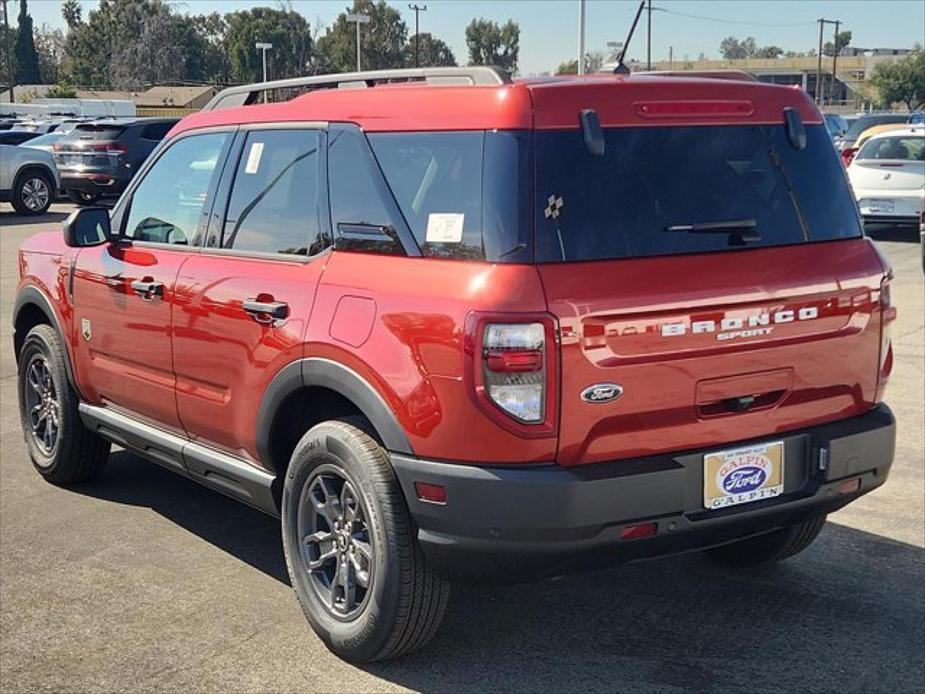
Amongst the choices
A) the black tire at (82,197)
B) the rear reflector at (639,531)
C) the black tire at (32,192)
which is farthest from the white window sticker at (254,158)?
the black tire at (82,197)

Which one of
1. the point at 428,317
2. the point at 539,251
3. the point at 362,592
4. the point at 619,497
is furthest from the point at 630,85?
the point at 362,592

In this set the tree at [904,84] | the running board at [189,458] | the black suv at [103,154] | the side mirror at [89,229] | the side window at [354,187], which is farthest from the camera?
A: the tree at [904,84]

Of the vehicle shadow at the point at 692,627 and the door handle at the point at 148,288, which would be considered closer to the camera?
the vehicle shadow at the point at 692,627

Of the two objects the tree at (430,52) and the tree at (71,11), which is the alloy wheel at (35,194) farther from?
the tree at (71,11)

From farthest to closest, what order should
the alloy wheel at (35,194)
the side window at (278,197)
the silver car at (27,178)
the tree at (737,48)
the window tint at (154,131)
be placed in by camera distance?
1. the tree at (737,48)
2. the window tint at (154,131)
3. the alloy wheel at (35,194)
4. the silver car at (27,178)
5. the side window at (278,197)

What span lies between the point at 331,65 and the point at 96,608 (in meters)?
85.3

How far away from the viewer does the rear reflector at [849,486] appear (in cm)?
369

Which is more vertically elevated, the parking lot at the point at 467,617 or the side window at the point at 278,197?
the side window at the point at 278,197

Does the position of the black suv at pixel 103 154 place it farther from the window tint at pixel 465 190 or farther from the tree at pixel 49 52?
the tree at pixel 49 52

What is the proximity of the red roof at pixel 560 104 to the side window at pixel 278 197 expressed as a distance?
0.49 ft

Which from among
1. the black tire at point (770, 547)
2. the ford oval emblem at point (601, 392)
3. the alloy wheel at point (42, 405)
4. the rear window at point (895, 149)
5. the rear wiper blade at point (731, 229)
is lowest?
the black tire at point (770, 547)

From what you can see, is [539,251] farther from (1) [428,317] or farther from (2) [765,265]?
(2) [765,265]

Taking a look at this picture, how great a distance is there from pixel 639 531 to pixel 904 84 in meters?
92.8

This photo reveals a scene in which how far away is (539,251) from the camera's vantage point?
3.23m
